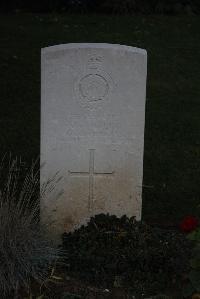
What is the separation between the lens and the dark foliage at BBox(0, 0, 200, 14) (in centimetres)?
1362

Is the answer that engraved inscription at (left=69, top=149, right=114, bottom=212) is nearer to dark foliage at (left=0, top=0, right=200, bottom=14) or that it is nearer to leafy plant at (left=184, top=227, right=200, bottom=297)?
leafy plant at (left=184, top=227, right=200, bottom=297)

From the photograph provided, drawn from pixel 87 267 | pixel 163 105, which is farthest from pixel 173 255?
pixel 163 105

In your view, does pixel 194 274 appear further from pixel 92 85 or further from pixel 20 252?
pixel 92 85

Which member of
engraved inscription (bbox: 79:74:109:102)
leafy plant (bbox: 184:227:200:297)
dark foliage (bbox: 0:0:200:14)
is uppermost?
dark foliage (bbox: 0:0:200:14)

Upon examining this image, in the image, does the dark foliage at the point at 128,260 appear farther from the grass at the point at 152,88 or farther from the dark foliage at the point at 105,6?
the dark foliage at the point at 105,6

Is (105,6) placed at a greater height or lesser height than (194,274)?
greater

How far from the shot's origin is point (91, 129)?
4.84 m

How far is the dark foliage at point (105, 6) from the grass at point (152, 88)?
0.39 m

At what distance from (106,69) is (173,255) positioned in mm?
1285

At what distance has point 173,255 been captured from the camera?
4539 mm

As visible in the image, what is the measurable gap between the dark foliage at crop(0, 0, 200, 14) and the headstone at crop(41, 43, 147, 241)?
9.01 meters

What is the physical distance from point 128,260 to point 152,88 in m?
4.98

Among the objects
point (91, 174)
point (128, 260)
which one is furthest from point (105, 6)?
point (128, 260)

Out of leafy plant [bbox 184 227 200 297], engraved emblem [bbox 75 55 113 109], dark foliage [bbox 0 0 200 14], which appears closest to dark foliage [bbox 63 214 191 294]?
leafy plant [bbox 184 227 200 297]
